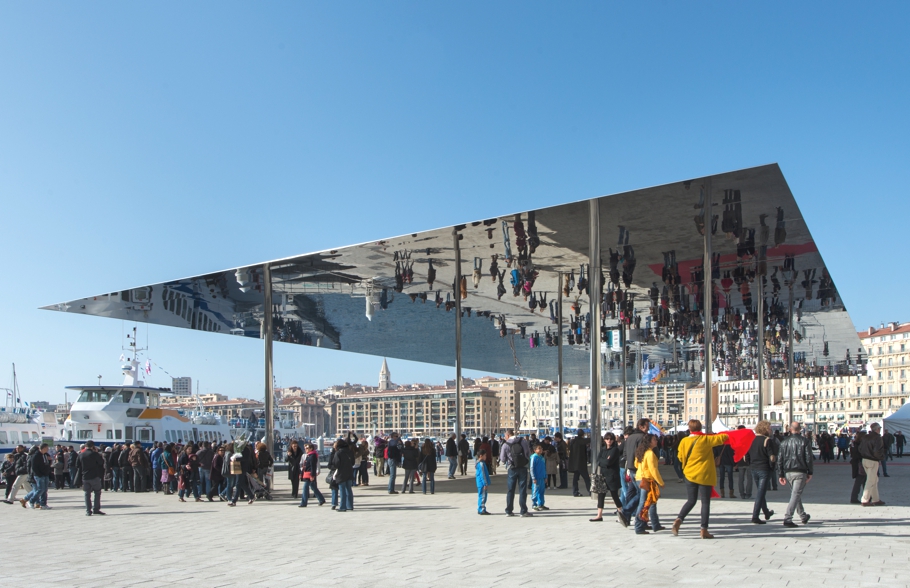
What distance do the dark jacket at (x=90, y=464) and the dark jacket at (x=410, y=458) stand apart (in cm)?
635

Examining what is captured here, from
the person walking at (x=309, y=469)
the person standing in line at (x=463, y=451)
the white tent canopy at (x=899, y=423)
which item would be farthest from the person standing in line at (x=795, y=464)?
the white tent canopy at (x=899, y=423)

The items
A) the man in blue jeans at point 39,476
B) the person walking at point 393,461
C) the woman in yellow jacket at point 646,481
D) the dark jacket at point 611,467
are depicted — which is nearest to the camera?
the woman in yellow jacket at point 646,481

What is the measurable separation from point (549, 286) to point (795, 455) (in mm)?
11756

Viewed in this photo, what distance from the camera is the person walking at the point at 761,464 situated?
11.1m

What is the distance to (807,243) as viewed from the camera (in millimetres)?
16562

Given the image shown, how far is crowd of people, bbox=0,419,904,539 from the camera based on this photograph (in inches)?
411

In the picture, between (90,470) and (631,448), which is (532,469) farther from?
(90,470)

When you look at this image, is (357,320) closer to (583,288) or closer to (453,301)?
(453,301)

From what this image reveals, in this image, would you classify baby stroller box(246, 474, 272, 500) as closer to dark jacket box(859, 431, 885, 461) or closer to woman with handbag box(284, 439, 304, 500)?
woman with handbag box(284, 439, 304, 500)

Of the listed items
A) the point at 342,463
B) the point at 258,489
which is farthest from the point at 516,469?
the point at 258,489

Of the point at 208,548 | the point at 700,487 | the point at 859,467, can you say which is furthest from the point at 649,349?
the point at 208,548

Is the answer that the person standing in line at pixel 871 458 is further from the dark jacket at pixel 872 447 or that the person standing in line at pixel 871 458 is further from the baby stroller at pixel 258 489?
the baby stroller at pixel 258 489

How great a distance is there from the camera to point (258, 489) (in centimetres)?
1753

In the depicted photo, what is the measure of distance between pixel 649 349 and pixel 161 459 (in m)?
21.9
